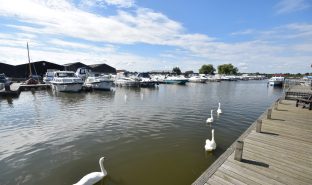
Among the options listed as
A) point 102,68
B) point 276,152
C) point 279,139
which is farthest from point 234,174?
point 102,68

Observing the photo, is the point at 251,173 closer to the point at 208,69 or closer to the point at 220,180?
the point at 220,180

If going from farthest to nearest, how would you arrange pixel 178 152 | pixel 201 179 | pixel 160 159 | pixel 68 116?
1. pixel 68 116
2. pixel 178 152
3. pixel 160 159
4. pixel 201 179

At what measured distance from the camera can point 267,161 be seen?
7.28 meters

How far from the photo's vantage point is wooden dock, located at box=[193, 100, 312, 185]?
6.12m

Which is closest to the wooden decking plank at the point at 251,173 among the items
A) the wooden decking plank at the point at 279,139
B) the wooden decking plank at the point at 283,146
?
the wooden decking plank at the point at 283,146

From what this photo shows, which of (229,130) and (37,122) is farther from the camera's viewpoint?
A: (37,122)

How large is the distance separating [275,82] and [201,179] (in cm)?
6623

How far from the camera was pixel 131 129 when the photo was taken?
47.4 feet

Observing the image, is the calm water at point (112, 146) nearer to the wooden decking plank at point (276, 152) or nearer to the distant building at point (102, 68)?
the wooden decking plank at point (276, 152)

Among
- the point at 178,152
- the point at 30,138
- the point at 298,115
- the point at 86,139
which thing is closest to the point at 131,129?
the point at 86,139

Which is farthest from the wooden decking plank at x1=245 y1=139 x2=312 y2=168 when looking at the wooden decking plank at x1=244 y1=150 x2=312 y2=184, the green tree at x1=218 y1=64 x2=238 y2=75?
the green tree at x1=218 y1=64 x2=238 y2=75

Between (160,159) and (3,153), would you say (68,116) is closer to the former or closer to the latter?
(3,153)

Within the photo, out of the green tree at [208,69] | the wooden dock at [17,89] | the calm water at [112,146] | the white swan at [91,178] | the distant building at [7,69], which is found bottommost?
the calm water at [112,146]

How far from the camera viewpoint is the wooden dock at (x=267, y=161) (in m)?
6.12
